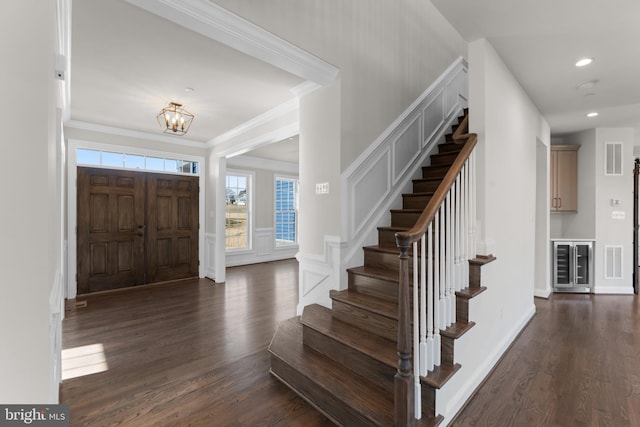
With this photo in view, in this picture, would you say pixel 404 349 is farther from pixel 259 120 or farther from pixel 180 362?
pixel 259 120

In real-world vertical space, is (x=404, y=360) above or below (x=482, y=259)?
below

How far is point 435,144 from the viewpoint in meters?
3.94

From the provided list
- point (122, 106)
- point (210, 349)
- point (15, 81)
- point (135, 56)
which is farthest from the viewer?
point (122, 106)

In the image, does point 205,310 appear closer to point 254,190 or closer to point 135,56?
point 135,56

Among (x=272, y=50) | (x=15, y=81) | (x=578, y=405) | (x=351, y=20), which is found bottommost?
(x=578, y=405)

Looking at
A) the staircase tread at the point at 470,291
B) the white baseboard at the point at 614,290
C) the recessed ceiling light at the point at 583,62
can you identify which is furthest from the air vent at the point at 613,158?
the staircase tread at the point at 470,291

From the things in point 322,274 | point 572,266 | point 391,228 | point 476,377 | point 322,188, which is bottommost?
point 476,377

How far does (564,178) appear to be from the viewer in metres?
5.02

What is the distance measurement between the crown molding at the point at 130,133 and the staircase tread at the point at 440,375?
5.48 m

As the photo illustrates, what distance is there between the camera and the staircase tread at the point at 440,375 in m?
1.66

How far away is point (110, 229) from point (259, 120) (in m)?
3.18

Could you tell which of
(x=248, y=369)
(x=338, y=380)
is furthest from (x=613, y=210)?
(x=248, y=369)

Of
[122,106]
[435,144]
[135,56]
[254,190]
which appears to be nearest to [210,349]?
[135,56]

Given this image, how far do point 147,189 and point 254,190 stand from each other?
101 inches
